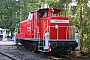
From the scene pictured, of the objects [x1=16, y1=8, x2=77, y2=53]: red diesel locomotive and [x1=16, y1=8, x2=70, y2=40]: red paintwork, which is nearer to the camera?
[x1=16, y1=8, x2=77, y2=53]: red diesel locomotive

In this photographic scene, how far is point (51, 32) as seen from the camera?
1374 centimetres

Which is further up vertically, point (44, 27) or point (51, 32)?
point (44, 27)

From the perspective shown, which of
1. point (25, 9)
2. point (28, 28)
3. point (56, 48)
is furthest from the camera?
point (25, 9)

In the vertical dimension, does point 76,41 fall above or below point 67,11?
below

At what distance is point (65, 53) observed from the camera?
1415 centimetres

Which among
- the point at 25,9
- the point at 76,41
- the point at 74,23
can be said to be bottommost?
the point at 76,41

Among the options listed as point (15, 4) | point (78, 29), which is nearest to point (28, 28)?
point (78, 29)

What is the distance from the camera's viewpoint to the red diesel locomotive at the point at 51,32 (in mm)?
12874

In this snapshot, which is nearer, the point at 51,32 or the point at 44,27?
the point at 51,32

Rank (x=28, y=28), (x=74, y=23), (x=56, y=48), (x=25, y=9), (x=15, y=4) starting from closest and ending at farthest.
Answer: (x=56, y=48) < (x=74, y=23) < (x=28, y=28) < (x=25, y=9) < (x=15, y=4)

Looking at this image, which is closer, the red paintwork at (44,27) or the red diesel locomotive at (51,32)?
the red diesel locomotive at (51,32)

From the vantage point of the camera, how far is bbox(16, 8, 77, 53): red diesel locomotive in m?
12.9

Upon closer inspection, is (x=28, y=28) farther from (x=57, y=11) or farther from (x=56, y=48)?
(x=56, y=48)

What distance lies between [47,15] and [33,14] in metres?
1.26
